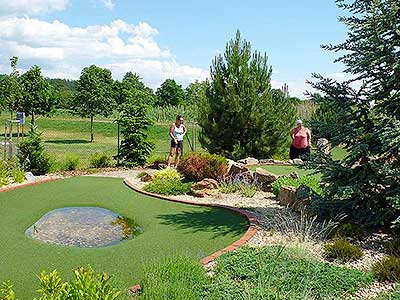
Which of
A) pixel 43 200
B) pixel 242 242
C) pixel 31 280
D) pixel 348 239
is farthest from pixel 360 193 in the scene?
pixel 43 200

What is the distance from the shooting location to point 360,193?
6062 mm

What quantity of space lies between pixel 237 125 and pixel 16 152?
20.8 ft

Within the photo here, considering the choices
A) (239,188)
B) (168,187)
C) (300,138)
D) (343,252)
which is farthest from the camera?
(300,138)

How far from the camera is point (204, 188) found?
935 centimetres

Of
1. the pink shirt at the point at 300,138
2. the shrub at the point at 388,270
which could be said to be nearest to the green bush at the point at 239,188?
the pink shirt at the point at 300,138

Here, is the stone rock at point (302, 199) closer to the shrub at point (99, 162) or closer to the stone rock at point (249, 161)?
the stone rock at point (249, 161)

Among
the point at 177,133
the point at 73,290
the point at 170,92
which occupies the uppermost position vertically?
the point at 170,92

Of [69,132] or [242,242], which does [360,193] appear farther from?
[69,132]

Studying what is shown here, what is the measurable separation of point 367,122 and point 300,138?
6081mm

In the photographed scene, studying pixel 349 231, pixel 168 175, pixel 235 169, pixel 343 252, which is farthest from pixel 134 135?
pixel 343 252

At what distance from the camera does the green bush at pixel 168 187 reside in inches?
370

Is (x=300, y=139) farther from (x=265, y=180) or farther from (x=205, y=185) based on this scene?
(x=205, y=185)

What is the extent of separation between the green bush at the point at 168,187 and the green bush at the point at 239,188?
771 mm

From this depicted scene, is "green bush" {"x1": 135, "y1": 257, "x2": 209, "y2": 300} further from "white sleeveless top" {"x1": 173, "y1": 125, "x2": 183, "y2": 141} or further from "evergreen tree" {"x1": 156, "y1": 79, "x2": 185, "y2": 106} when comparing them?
"evergreen tree" {"x1": 156, "y1": 79, "x2": 185, "y2": 106}
